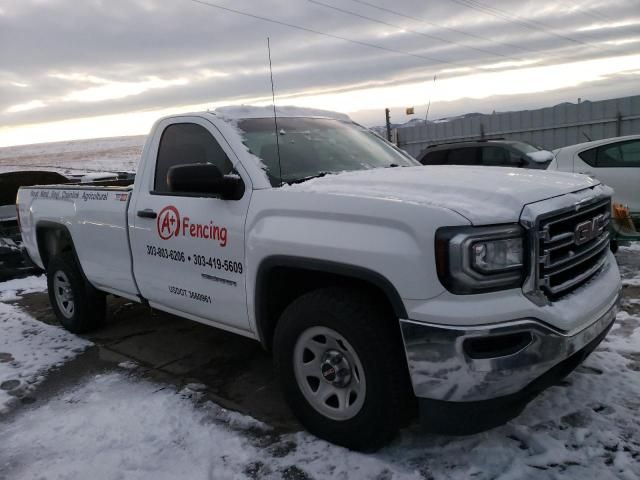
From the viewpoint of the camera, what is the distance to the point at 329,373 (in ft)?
9.57

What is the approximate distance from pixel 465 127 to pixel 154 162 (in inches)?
573

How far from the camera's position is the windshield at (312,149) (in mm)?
3584

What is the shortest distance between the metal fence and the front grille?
11478 millimetres

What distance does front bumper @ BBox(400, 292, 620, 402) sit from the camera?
7.89 ft

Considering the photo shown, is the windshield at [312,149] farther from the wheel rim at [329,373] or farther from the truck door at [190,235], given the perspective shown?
the wheel rim at [329,373]

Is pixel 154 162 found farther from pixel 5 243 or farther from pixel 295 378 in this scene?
pixel 5 243

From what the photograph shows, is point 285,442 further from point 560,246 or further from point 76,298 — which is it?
point 76,298

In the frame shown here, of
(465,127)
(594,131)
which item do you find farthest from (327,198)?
(465,127)

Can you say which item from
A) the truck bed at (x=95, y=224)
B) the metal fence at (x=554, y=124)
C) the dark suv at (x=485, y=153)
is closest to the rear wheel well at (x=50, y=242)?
the truck bed at (x=95, y=224)

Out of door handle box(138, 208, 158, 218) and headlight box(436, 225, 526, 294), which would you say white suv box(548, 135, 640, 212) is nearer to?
headlight box(436, 225, 526, 294)

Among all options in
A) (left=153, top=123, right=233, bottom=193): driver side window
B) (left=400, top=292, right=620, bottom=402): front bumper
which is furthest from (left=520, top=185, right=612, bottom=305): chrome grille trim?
(left=153, top=123, right=233, bottom=193): driver side window

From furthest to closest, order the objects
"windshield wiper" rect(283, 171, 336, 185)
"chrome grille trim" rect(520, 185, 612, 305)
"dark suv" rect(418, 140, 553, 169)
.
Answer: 1. "dark suv" rect(418, 140, 553, 169)
2. "windshield wiper" rect(283, 171, 336, 185)
3. "chrome grille trim" rect(520, 185, 612, 305)

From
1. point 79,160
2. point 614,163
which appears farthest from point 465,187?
point 79,160

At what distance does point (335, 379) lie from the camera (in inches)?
114
